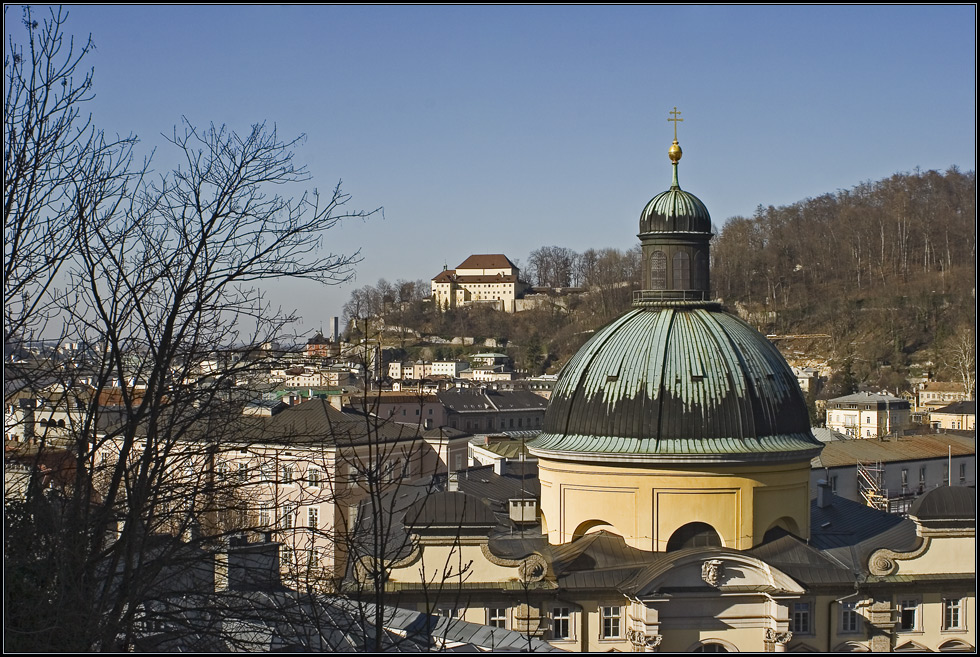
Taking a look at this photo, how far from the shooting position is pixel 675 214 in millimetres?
36781

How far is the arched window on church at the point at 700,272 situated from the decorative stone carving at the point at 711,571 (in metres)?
8.52

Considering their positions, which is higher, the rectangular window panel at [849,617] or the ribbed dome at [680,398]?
the ribbed dome at [680,398]

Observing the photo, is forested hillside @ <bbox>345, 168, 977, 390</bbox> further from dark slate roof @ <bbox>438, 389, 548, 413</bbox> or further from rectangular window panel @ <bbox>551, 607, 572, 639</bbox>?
rectangular window panel @ <bbox>551, 607, 572, 639</bbox>

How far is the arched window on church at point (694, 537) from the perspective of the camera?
32.4m

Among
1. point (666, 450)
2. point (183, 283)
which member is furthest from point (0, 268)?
point (666, 450)

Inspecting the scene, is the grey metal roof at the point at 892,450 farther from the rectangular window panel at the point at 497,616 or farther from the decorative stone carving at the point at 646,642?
the rectangular window panel at the point at 497,616

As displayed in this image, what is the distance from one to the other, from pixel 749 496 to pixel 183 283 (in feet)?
70.3

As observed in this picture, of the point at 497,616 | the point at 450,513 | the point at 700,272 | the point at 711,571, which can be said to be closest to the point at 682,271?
the point at 700,272

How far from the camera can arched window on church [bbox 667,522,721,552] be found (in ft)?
106

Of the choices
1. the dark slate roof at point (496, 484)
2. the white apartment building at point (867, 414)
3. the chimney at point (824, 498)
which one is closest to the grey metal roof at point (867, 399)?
the white apartment building at point (867, 414)

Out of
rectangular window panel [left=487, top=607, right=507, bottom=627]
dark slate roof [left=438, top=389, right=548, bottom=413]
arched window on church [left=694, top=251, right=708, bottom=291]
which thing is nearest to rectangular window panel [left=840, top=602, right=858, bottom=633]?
rectangular window panel [left=487, top=607, right=507, bottom=627]

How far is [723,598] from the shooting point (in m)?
31.0

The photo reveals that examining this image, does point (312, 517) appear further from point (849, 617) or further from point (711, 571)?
point (849, 617)

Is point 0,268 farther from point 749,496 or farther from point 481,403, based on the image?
point 481,403
